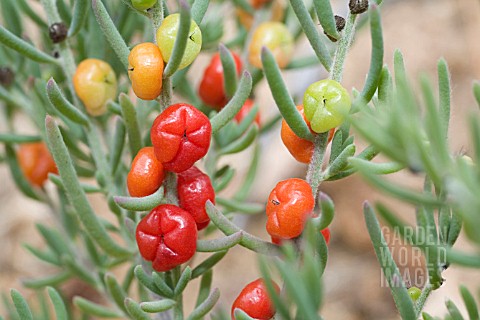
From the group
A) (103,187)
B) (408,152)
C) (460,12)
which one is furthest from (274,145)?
(408,152)

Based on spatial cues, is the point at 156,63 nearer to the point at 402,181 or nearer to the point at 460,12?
the point at 402,181

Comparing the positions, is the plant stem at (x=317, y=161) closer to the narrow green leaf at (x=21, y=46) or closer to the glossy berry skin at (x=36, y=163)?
the narrow green leaf at (x=21, y=46)

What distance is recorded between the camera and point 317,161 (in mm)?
468

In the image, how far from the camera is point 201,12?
49 centimetres

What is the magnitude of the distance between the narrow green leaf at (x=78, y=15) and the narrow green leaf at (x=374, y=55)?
26 centimetres

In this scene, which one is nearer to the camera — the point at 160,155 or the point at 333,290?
the point at 160,155

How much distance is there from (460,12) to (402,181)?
0.60 metres

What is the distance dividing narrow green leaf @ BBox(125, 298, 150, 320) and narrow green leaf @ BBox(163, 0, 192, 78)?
17 centimetres

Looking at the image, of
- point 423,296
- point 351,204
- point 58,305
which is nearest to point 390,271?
point 423,296

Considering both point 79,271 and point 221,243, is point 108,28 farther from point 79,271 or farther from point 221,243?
point 79,271

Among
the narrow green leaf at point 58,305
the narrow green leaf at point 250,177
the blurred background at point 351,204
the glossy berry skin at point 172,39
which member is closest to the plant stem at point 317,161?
the glossy berry skin at point 172,39

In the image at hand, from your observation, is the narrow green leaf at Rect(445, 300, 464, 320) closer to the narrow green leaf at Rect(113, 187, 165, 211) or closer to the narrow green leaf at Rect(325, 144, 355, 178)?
the narrow green leaf at Rect(325, 144, 355, 178)

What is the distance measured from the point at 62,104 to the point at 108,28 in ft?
0.32

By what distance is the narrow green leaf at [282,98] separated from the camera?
40cm
